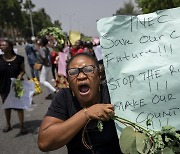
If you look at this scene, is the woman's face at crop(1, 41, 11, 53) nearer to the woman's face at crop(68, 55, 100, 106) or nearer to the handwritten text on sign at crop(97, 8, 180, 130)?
the woman's face at crop(68, 55, 100, 106)

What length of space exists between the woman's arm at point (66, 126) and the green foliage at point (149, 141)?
0.47 feet

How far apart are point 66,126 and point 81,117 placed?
0.10 metres

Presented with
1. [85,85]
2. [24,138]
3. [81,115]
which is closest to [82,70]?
[85,85]

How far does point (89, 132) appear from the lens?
1.87 m

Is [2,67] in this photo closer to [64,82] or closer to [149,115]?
[64,82]

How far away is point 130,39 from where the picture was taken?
5.82 ft

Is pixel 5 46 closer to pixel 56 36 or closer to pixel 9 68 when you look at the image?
pixel 9 68

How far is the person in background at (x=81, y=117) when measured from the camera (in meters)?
1.69

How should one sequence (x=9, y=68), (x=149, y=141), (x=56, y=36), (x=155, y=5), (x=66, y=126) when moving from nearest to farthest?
(x=149, y=141)
(x=66, y=126)
(x=9, y=68)
(x=56, y=36)
(x=155, y=5)

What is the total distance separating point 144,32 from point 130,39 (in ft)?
0.27

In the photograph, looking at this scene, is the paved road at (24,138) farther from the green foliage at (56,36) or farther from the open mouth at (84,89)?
the open mouth at (84,89)

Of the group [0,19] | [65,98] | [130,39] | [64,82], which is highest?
[0,19]

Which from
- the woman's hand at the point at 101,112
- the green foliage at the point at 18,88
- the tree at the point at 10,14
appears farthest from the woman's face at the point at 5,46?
the tree at the point at 10,14

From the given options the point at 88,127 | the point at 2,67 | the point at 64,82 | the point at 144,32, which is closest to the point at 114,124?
the point at 88,127
